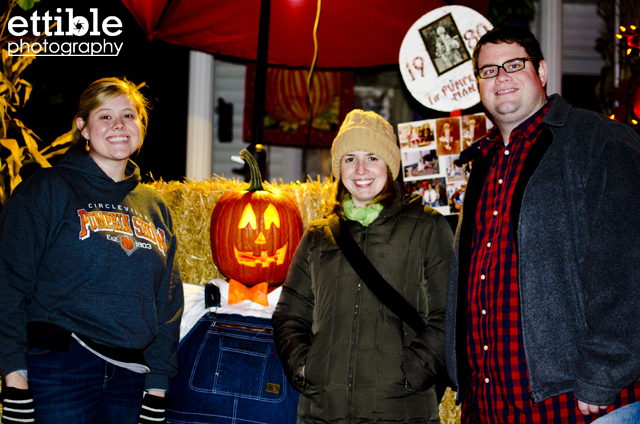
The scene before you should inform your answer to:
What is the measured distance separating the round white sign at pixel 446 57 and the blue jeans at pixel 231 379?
1.61m

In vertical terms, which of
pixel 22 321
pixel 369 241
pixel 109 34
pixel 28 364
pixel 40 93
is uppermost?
pixel 109 34

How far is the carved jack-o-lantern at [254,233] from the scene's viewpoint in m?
3.08

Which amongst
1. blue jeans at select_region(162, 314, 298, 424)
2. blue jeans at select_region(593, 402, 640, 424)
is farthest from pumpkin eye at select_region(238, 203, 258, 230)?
blue jeans at select_region(593, 402, 640, 424)

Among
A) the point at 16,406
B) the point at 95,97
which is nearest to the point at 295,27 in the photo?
the point at 95,97

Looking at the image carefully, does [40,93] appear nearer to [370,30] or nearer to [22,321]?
[22,321]

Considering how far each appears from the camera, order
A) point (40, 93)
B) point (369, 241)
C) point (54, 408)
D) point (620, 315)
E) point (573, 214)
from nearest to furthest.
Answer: point (620, 315) → point (573, 214) → point (54, 408) → point (369, 241) → point (40, 93)

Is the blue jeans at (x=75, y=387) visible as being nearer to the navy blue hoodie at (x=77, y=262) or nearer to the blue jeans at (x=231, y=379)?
the navy blue hoodie at (x=77, y=262)

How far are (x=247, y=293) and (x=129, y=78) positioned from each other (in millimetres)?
2427

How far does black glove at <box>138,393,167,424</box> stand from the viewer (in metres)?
2.28

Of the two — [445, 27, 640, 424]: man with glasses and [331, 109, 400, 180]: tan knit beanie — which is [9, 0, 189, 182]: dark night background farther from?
[445, 27, 640, 424]: man with glasses

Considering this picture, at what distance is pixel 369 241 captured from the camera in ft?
7.45

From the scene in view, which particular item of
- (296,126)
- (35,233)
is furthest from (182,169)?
(35,233)

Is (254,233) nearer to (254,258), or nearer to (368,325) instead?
(254,258)

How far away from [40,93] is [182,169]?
6.65 ft
